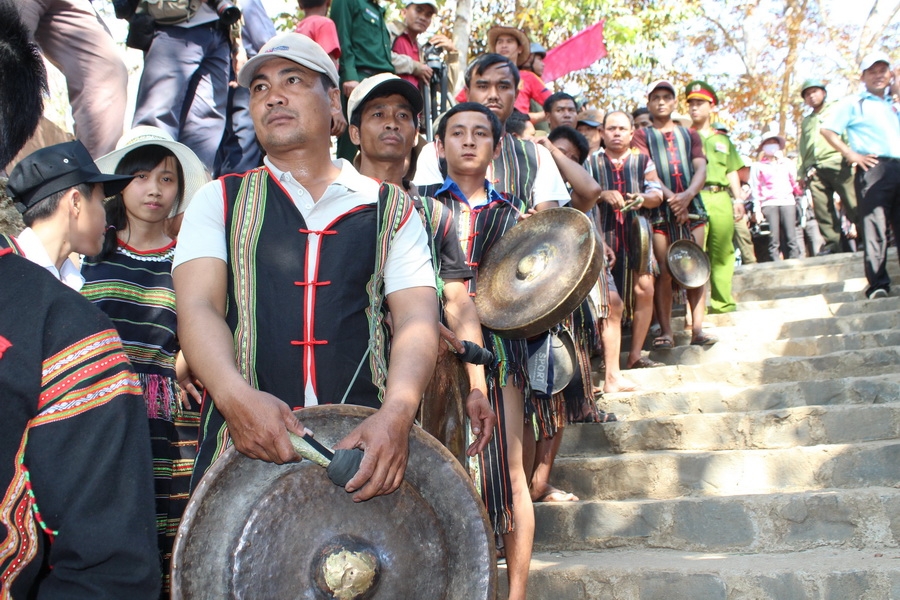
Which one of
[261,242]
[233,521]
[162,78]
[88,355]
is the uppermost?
[162,78]

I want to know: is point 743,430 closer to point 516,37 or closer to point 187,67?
point 187,67

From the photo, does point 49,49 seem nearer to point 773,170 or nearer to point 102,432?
point 102,432

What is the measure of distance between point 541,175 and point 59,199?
257cm

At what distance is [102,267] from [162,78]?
6.12 feet

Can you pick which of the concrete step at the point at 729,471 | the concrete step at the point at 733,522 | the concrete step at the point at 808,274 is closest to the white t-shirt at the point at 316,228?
the concrete step at the point at 733,522

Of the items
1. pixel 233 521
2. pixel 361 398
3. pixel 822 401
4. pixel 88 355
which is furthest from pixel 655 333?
pixel 88 355

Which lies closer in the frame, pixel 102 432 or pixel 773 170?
pixel 102 432

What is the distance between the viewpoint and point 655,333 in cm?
793

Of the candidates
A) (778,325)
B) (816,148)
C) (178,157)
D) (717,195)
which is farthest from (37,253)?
(816,148)

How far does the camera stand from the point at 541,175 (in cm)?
491

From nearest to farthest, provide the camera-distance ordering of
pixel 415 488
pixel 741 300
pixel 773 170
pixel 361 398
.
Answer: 1. pixel 415 488
2. pixel 361 398
3. pixel 741 300
4. pixel 773 170

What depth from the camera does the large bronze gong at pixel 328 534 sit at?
6.77 ft

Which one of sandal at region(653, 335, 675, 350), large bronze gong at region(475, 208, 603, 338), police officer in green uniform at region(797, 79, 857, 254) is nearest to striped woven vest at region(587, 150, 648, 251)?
sandal at region(653, 335, 675, 350)

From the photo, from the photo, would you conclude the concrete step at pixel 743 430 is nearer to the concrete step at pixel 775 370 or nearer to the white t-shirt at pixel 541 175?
the concrete step at pixel 775 370
